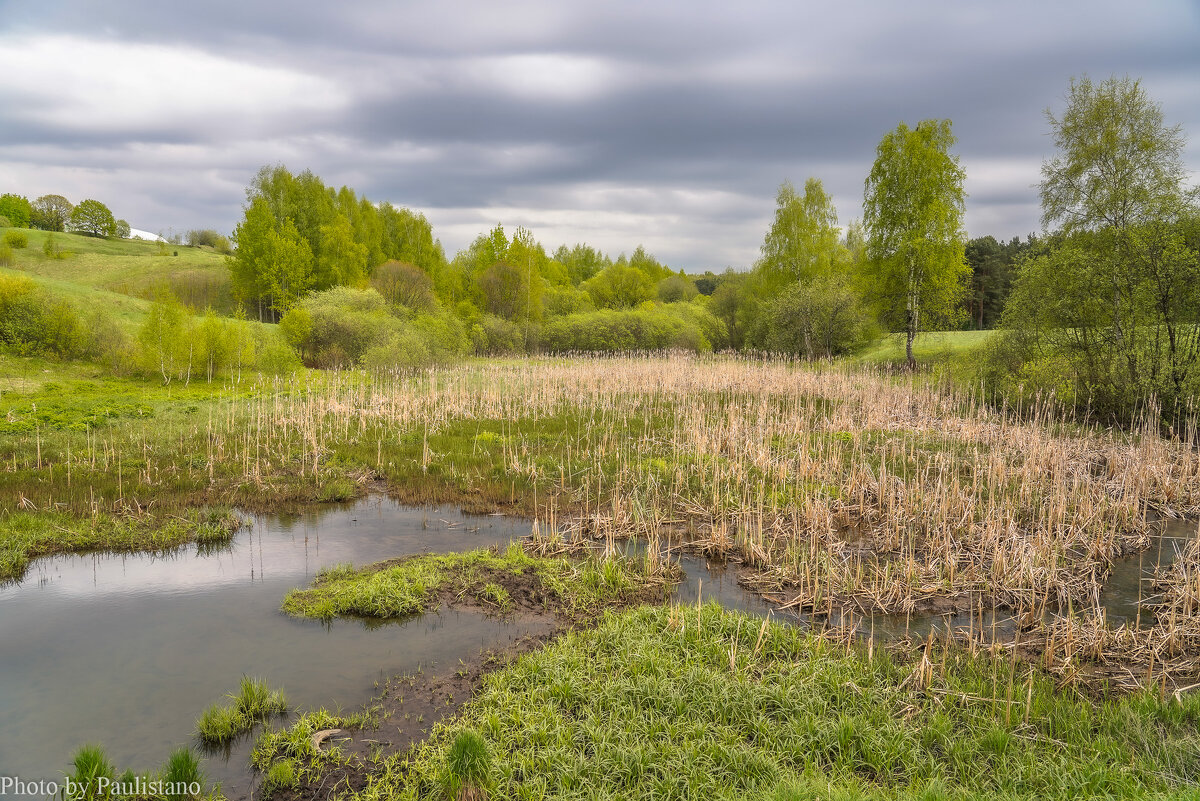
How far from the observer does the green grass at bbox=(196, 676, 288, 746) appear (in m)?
5.21

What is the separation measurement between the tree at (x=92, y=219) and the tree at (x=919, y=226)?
10385cm

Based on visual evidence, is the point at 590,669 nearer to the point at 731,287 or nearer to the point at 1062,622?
the point at 1062,622

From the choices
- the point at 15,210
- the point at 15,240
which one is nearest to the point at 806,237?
the point at 15,240

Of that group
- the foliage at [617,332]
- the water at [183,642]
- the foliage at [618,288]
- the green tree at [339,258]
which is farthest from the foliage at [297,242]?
the water at [183,642]

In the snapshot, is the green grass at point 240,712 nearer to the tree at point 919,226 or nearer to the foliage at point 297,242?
the tree at point 919,226

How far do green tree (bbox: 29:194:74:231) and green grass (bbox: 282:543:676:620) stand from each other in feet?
358

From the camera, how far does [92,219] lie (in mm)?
87438

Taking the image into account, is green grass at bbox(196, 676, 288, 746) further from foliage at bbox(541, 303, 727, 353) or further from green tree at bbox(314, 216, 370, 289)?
green tree at bbox(314, 216, 370, 289)

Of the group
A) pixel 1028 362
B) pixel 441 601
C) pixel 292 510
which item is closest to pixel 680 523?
pixel 441 601

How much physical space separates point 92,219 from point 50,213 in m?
4.76

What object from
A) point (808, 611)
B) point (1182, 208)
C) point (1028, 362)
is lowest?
point (808, 611)

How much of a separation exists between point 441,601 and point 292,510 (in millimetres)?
5301

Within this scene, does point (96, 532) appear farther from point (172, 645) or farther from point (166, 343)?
point (166, 343)

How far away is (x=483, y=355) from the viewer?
4569cm
